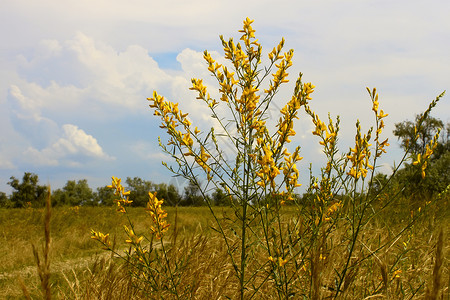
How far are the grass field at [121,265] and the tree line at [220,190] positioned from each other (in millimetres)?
378

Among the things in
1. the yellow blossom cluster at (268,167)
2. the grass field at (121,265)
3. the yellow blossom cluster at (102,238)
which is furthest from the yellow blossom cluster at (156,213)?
the yellow blossom cluster at (268,167)

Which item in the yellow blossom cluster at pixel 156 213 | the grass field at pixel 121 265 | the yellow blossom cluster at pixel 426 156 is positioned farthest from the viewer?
the grass field at pixel 121 265

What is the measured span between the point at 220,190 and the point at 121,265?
182 cm

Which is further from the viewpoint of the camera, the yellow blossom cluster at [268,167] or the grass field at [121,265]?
the grass field at [121,265]

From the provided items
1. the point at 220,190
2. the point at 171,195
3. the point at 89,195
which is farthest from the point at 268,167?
the point at 89,195

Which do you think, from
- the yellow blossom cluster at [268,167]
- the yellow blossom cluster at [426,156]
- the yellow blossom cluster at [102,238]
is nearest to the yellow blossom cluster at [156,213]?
the yellow blossom cluster at [102,238]

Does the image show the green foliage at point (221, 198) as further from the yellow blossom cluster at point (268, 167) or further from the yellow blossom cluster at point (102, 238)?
the yellow blossom cluster at point (102, 238)

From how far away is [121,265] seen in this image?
3592 millimetres

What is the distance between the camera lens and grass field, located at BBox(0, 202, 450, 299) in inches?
108

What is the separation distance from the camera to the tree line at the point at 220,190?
2424mm

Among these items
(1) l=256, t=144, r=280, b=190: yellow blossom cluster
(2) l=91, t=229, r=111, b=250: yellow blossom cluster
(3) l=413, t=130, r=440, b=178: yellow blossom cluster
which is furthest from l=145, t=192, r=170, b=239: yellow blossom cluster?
(3) l=413, t=130, r=440, b=178: yellow blossom cluster

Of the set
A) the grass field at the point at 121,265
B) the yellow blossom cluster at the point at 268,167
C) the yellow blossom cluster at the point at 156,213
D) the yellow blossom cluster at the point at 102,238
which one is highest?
the yellow blossom cluster at the point at 268,167

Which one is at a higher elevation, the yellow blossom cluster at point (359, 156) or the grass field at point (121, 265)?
the yellow blossom cluster at point (359, 156)

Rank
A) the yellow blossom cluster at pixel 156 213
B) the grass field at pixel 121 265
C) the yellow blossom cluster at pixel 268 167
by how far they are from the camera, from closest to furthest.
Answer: the yellow blossom cluster at pixel 268 167 → the yellow blossom cluster at pixel 156 213 → the grass field at pixel 121 265
